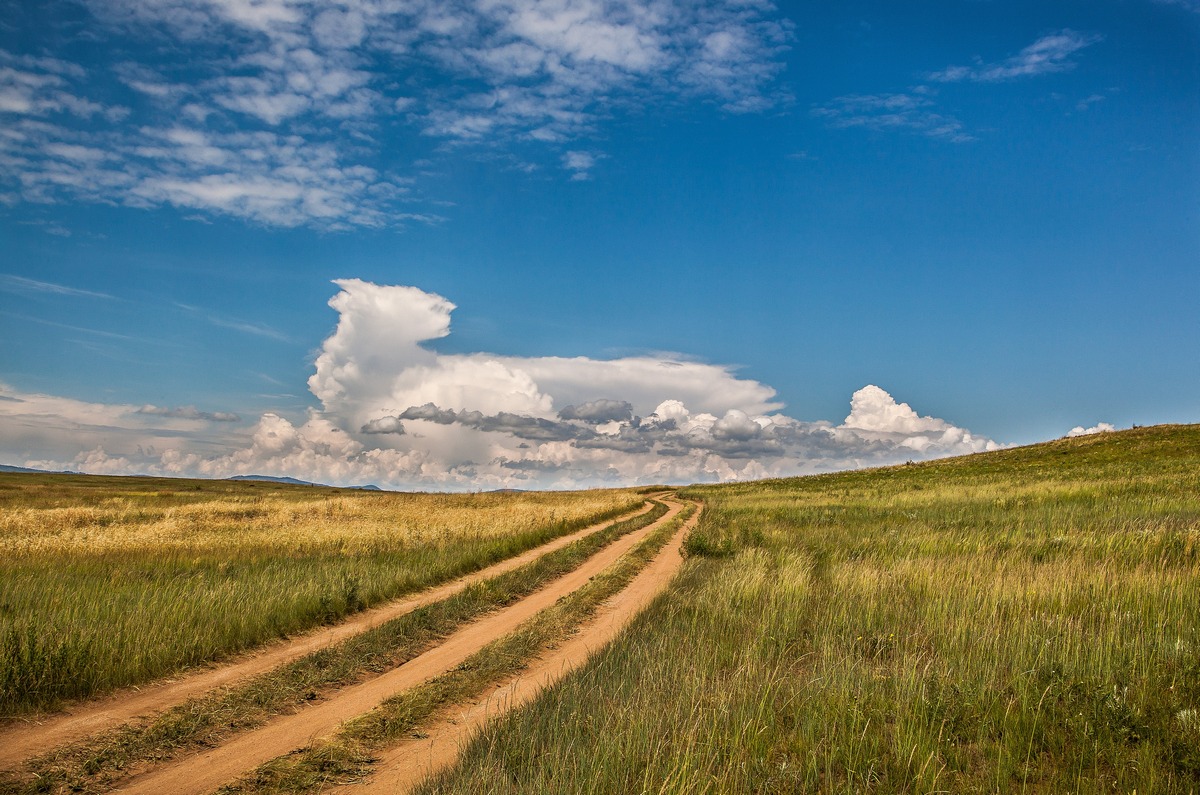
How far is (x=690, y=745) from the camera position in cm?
505

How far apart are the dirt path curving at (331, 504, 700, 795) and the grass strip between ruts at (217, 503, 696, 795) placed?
8.2 inches

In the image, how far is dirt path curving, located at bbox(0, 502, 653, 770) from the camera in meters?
6.82

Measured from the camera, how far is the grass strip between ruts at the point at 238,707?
615 centimetres

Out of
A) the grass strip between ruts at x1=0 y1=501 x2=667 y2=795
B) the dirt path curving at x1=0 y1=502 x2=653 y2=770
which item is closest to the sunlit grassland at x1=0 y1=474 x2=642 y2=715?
the dirt path curving at x1=0 y1=502 x2=653 y2=770

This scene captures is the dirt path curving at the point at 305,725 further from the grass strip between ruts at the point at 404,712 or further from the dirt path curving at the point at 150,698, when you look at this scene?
the dirt path curving at the point at 150,698

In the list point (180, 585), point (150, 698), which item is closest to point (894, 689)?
point (150, 698)

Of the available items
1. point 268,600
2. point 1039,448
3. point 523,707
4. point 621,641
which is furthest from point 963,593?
A: point 1039,448

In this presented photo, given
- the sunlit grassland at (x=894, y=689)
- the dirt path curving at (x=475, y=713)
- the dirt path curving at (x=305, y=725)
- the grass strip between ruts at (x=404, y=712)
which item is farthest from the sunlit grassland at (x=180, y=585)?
the sunlit grassland at (x=894, y=689)

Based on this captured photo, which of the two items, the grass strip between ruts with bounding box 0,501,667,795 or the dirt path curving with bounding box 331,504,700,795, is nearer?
the dirt path curving with bounding box 331,504,700,795

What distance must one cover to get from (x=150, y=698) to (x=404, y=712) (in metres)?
3.61

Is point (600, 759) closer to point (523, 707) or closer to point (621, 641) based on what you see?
point (523, 707)

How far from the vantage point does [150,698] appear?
8.19 metres

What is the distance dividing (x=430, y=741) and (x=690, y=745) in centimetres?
323

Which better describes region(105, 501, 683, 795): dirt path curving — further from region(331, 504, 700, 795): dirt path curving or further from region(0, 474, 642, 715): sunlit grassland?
region(0, 474, 642, 715): sunlit grassland
